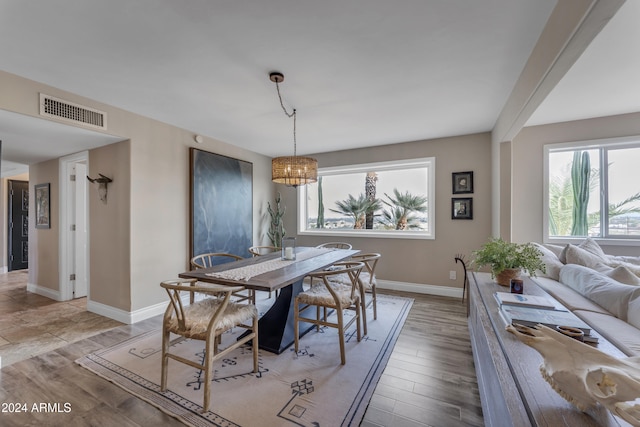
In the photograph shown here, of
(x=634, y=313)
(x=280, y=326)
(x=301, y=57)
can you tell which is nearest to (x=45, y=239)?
(x=280, y=326)

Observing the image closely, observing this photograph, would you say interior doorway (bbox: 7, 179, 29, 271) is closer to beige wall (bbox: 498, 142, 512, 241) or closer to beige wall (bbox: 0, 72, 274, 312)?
beige wall (bbox: 0, 72, 274, 312)

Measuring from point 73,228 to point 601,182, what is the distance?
7.21m

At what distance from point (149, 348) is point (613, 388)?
9.83 ft

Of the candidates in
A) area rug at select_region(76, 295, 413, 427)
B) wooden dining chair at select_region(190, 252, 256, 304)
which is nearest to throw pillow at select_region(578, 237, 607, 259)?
area rug at select_region(76, 295, 413, 427)

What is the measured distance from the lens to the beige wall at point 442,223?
3783 mm

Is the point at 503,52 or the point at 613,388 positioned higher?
the point at 503,52

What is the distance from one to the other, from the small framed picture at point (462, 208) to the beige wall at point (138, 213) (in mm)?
3797

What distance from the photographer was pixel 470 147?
12.6 ft

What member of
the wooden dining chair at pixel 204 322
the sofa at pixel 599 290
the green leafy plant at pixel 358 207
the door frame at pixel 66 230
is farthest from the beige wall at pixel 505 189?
the door frame at pixel 66 230

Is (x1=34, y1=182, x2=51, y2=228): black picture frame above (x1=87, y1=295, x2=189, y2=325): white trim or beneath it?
above

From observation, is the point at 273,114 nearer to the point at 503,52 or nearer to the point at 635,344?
the point at 503,52

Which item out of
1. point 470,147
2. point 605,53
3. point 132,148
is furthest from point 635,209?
point 132,148

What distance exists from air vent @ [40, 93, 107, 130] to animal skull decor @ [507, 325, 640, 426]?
3640mm

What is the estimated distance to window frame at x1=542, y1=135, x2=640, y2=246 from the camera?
3.15 meters
